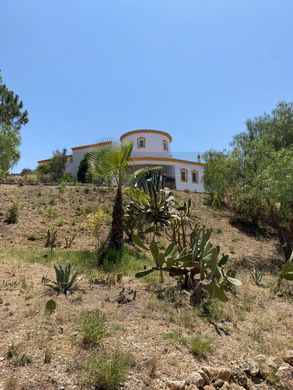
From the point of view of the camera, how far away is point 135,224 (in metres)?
13.1

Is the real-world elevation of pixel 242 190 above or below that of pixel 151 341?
above

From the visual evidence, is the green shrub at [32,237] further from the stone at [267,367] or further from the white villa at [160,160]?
the white villa at [160,160]

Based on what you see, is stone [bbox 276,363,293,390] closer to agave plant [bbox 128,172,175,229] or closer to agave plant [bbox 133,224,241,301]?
agave plant [bbox 133,224,241,301]

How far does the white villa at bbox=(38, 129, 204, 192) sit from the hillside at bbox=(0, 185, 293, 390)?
944 inches

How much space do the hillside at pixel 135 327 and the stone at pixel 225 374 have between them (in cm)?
4

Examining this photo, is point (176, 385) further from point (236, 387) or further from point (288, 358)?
point (288, 358)

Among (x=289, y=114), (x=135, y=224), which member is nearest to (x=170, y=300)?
(x=135, y=224)

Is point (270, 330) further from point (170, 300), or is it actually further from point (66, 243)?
point (66, 243)

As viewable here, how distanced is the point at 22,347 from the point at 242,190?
44.9 feet

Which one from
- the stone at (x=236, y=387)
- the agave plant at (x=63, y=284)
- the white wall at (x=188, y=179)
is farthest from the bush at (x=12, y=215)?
the white wall at (x=188, y=179)

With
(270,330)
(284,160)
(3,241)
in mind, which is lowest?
(270,330)

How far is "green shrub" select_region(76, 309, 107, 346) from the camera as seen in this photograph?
5.41 meters

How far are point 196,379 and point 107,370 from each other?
138cm

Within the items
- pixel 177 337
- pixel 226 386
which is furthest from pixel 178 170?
pixel 226 386
